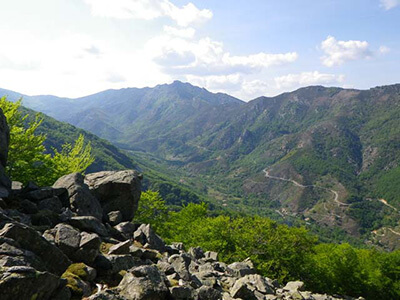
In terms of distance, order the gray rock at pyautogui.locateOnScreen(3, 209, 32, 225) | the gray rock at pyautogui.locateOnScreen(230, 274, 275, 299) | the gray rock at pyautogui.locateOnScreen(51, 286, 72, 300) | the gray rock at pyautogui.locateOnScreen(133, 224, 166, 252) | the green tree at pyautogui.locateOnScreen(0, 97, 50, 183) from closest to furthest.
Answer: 1. the gray rock at pyautogui.locateOnScreen(51, 286, 72, 300)
2. the gray rock at pyautogui.locateOnScreen(3, 209, 32, 225)
3. the gray rock at pyautogui.locateOnScreen(230, 274, 275, 299)
4. the gray rock at pyautogui.locateOnScreen(133, 224, 166, 252)
5. the green tree at pyautogui.locateOnScreen(0, 97, 50, 183)

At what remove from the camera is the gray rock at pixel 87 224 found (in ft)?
70.1

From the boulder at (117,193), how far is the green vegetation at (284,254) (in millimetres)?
22371

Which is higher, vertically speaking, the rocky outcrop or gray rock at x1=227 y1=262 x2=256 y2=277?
the rocky outcrop

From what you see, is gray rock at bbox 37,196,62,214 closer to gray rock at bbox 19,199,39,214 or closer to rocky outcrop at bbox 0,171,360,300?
rocky outcrop at bbox 0,171,360,300

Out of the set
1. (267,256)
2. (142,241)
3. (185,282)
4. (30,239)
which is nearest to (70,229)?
(30,239)

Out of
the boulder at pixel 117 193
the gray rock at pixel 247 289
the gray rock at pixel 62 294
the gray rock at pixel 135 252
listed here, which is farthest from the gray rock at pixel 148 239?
the gray rock at pixel 62 294

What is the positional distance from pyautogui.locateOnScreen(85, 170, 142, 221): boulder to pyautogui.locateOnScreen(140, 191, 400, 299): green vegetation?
22.4 m

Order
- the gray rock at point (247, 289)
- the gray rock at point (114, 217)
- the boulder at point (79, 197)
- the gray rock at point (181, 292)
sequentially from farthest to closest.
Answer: the gray rock at point (114, 217)
the boulder at point (79, 197)
the gray rock at point (247, 289)
the gray rock at point (181, 292)

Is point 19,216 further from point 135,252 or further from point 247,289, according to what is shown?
point 247,289

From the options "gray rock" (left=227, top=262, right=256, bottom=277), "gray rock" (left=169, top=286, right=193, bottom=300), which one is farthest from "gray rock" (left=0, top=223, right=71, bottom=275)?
"gray rock" (left=227, top=262, right=256, bottom=277)

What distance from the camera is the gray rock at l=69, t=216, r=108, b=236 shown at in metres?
21.4

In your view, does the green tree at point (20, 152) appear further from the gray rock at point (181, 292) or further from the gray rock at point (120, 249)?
the gray rock at point (181, 292)

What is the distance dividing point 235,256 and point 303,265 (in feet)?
44.7

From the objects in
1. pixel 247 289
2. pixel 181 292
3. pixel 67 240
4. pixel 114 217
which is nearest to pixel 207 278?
pixel 247 289
